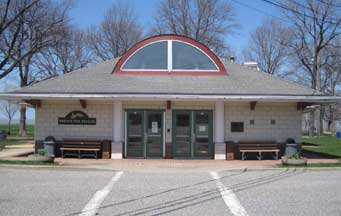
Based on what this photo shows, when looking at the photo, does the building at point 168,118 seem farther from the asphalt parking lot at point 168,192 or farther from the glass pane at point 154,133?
the asphalt parking lot at point 168,192

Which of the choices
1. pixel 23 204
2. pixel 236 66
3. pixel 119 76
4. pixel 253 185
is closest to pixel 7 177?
pixel 23 204

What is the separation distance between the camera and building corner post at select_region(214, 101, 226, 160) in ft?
68.1

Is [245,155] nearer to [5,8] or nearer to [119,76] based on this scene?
[119,76]

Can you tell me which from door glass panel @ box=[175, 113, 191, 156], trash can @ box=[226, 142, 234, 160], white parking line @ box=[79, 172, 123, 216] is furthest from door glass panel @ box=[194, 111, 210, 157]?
white parking line @ box=[79, 172, 123, 216]

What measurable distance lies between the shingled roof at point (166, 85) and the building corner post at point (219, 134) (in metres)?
0.86

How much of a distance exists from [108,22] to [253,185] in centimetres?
4636

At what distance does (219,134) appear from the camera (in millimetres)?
20812

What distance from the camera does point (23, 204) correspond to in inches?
369

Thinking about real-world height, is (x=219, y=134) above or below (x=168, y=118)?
below

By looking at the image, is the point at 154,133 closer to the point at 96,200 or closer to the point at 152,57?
the point at 152,57

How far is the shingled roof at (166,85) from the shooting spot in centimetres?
2034

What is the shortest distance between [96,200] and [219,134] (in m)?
11.5

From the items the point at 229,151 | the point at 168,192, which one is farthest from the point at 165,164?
the point at 168,192

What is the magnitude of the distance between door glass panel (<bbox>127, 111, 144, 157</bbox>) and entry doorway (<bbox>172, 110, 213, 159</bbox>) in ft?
4.95
